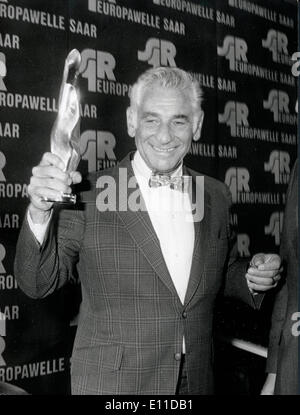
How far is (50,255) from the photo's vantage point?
1.23m

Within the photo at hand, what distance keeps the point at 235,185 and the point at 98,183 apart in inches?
81.5

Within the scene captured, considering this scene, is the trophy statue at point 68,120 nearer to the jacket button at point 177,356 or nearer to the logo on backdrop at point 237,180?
the jacket button at point 177,356

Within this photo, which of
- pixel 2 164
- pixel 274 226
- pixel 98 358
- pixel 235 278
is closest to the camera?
pixel 98 358

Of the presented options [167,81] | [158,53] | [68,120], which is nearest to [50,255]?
[68,120]

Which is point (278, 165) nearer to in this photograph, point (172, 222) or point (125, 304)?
point (172, 222)

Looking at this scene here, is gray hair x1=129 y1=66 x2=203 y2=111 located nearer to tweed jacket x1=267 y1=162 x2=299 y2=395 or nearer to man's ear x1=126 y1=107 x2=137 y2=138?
man's ear x1=126 y1=107 x2=137 y2=138

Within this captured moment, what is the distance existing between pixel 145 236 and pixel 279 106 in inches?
104

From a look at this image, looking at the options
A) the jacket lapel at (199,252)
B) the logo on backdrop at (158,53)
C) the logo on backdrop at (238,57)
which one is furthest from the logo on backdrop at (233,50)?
the jacket lapel at (199,252)

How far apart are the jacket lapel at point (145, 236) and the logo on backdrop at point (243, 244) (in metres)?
2.09

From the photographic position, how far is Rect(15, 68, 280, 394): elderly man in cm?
133

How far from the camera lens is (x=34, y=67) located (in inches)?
90.0

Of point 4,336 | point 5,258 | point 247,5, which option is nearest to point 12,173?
point 5,258

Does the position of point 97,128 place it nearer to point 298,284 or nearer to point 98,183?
point 98,183

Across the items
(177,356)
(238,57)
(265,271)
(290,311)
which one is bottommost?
(177,356)
